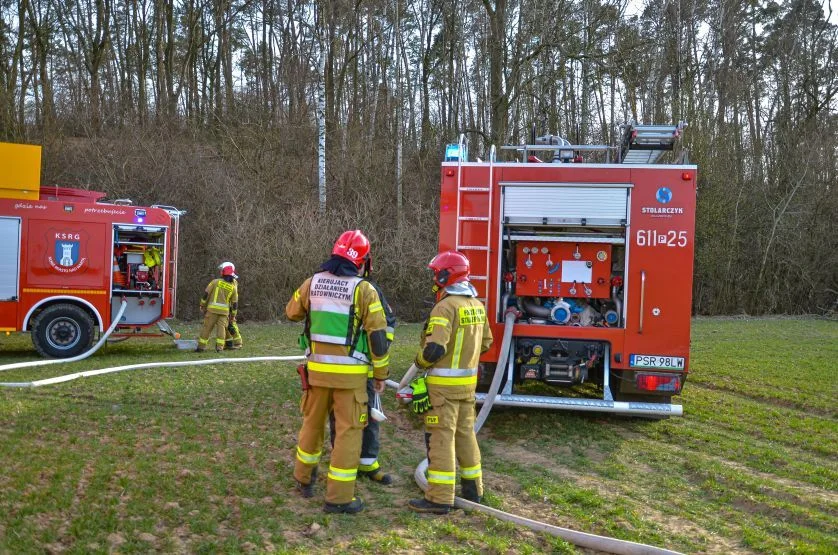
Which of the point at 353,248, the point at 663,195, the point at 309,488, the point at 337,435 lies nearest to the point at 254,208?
the point at 663,195

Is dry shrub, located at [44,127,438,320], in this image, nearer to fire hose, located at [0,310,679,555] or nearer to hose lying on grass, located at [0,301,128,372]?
hose lying on grass, located at [0,301,128,372]

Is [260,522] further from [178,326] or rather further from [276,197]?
[276,197]

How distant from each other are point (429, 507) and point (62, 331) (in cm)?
881

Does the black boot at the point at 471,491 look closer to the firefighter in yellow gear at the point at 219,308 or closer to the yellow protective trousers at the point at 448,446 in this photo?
the yellow protective trousers at the point at 448,446

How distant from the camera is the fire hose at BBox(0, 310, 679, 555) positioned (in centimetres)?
436

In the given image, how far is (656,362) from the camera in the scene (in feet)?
23.9

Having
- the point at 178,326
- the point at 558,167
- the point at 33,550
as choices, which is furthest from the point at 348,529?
the point at 178,326

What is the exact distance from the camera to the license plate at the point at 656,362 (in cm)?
727

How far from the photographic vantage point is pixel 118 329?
479 inches

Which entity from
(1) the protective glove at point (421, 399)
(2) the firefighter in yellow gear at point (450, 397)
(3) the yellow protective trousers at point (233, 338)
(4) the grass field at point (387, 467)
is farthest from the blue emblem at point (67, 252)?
(1) the protective glove at point (421, 399)

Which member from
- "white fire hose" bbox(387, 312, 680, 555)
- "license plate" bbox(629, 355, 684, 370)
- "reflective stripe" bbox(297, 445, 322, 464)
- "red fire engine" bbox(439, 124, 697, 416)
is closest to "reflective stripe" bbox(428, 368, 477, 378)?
"white fire hose" bbox(387, 312, 680, 555)

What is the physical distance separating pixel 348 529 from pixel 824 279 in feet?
92.2

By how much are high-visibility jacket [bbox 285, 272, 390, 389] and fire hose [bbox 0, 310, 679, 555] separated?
1.13m

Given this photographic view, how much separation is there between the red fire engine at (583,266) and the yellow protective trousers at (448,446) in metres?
2.06
